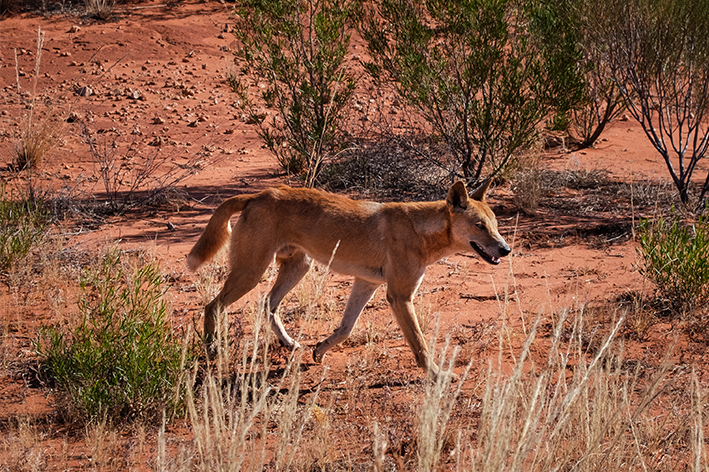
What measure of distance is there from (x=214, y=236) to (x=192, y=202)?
530cm

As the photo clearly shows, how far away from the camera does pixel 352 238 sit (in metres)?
5.62

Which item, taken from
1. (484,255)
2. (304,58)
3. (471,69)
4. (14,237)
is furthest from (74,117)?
(484,255)

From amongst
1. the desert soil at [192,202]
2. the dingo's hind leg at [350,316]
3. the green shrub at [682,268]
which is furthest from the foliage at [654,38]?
the dingo's hind leg at [350,316]

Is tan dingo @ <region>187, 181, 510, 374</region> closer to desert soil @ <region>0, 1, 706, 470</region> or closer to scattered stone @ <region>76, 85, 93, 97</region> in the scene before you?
desert soil @ <region>0, 1, 706, 470</region>

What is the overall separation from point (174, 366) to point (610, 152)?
11909 mm

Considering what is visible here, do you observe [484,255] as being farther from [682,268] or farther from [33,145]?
[33,145]

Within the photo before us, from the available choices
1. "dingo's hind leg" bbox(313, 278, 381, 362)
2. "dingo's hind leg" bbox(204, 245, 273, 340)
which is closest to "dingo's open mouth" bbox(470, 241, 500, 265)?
"dingo's hind leg" bbox(313, 278, 381, 362)

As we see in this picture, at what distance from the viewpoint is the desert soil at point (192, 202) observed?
227 inches

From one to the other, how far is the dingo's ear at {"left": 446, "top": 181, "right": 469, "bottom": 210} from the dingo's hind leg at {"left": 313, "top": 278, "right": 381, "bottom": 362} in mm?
909

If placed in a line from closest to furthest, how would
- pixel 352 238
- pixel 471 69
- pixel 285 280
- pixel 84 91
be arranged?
pixel 352 238 → pixel 285 280 → pixel 471 69 → pixel 84 91

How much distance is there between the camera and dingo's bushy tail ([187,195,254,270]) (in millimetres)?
5578

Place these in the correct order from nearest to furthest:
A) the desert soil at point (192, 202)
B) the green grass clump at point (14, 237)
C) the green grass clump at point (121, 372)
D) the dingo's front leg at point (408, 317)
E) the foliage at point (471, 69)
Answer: the green grass clump at point (121, 372), the dingo's front leg at point (408, 317), the desert soil at point (192, 202), the green grass clump at point (14, 237), the foliage at point (471, 69)

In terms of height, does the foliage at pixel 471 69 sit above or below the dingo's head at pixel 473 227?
above

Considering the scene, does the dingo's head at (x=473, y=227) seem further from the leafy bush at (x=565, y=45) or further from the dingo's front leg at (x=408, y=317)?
the leafy bush at (x=565, y=45)
